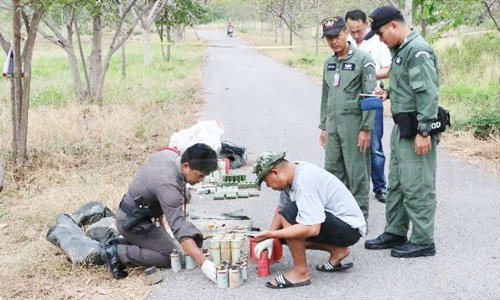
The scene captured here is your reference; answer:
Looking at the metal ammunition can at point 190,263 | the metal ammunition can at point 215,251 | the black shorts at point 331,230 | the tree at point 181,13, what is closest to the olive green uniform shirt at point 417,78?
the black shorts at point 331,230

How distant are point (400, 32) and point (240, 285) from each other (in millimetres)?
2215

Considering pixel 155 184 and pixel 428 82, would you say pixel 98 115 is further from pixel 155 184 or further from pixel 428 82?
pixel 428 82

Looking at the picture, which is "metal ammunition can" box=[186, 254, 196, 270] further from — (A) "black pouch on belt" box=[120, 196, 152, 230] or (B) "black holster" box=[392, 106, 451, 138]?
(B) "black holster" box=[392, 106, 451, 138]

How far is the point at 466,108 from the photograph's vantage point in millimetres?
10648

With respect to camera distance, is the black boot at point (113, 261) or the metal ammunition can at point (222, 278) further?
the black boot at point (113, 261)

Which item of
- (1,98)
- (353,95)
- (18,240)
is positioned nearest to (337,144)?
(353,95)

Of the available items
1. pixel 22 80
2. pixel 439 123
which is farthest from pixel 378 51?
pixel 22 80

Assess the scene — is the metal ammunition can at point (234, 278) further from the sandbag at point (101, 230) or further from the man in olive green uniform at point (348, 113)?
the man in olive green uniform at point (348, 113)

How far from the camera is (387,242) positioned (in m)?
4.86

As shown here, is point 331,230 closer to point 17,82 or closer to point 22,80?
point 17,82

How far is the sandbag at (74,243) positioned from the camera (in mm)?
4613

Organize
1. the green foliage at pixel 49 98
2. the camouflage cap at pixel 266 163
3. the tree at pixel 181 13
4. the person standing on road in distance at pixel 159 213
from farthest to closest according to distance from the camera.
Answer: the tree at pixel 181 13, the green foliage at pixel 49 98, the person standing on road in distance at pixel 159 213, the camouflage cap at pixel 266 163

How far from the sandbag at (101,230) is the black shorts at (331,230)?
1.64 meters

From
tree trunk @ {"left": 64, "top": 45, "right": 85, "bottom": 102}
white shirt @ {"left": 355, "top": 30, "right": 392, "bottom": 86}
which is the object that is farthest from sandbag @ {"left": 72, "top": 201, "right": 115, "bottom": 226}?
tree trunk @ {"left": 64, "top": 45, "right": 85, "bottom": 102}
